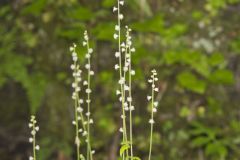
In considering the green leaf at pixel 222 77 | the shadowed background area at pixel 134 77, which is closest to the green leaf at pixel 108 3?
the shadowed background area at pixel 134 77

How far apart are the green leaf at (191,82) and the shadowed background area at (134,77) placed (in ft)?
0.04

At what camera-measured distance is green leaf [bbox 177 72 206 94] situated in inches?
175

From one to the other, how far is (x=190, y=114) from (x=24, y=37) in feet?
5.95

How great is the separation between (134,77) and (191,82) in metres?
0.55

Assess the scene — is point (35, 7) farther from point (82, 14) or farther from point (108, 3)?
point (108, 3)

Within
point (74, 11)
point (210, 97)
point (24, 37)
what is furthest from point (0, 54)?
point (210, 97)

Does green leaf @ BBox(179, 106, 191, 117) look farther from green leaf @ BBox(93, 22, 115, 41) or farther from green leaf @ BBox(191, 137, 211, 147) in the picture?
green leaf @ BBox(93, 22, 115, 41)

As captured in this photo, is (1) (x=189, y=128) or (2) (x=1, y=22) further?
(2) (x=1, y=22)

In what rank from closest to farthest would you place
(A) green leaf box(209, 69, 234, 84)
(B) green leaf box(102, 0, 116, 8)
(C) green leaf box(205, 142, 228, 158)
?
1. (C) green leaf box(205, 142, 228, 158)
2. (A) green leaf box(209, 69, 234, 84)
3. (B) green leaf box(102, 0, 116, 8)

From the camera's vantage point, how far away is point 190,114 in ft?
15.3

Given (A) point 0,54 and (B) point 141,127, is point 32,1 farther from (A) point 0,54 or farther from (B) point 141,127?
(B) point 141,127

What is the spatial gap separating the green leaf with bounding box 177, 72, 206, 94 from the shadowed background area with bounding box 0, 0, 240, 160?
0.01m

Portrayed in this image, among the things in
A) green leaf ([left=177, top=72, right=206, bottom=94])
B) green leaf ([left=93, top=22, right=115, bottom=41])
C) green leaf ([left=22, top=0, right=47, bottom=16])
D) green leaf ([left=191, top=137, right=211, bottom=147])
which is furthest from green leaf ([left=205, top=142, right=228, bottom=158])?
green leaf ([left=22, top=0, right=47, bottom=16])

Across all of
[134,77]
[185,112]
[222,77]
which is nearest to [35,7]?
[134,77]
